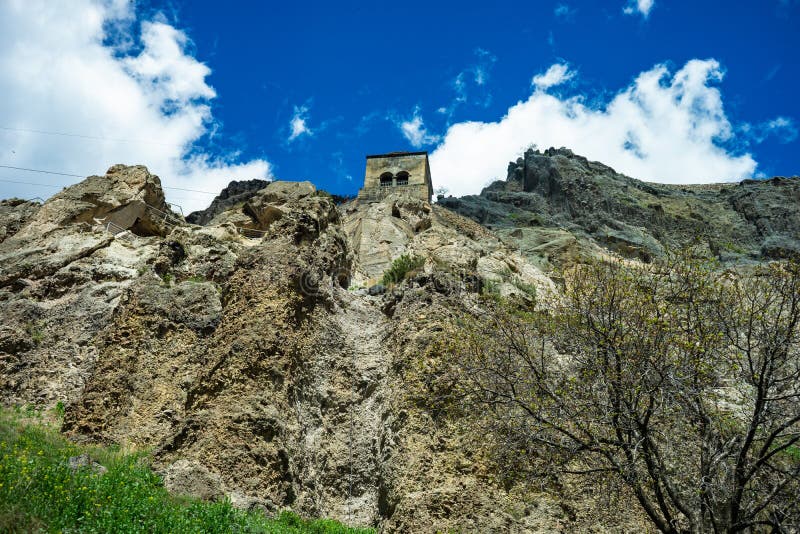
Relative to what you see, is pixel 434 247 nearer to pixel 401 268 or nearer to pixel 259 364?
pixel 401 268

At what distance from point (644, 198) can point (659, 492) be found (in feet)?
144

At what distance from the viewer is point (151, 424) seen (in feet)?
44.1

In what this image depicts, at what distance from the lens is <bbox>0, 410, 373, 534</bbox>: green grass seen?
7930 millimetres

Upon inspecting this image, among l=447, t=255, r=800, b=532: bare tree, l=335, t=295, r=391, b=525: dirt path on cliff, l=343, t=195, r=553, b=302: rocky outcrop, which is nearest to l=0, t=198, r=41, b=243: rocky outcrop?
l=343, t=195, r=553, b=302: rocky outcrop

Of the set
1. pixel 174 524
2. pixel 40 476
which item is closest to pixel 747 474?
pixel 174 524

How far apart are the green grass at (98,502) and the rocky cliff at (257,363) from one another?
726 mm

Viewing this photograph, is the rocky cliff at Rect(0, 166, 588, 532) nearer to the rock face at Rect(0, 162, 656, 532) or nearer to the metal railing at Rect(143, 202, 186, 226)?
the rock face at Rect(0, 162, 656, 532)

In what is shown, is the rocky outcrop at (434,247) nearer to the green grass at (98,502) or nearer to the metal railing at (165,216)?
the metal railing at (165,216)

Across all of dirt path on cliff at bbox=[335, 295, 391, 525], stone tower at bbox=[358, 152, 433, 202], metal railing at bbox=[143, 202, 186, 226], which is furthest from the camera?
stone tower at bbox=[358, 152, 433, 202]

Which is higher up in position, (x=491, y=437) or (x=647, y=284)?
(x=647, y=284)

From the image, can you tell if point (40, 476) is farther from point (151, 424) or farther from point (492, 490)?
point (492, 490)

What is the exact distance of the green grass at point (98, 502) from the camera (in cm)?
793

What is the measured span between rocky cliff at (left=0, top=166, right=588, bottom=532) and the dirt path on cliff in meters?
0.04

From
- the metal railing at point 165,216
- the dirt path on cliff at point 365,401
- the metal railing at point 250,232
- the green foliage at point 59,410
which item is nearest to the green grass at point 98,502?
the dirt path on cliff at point 365,401
